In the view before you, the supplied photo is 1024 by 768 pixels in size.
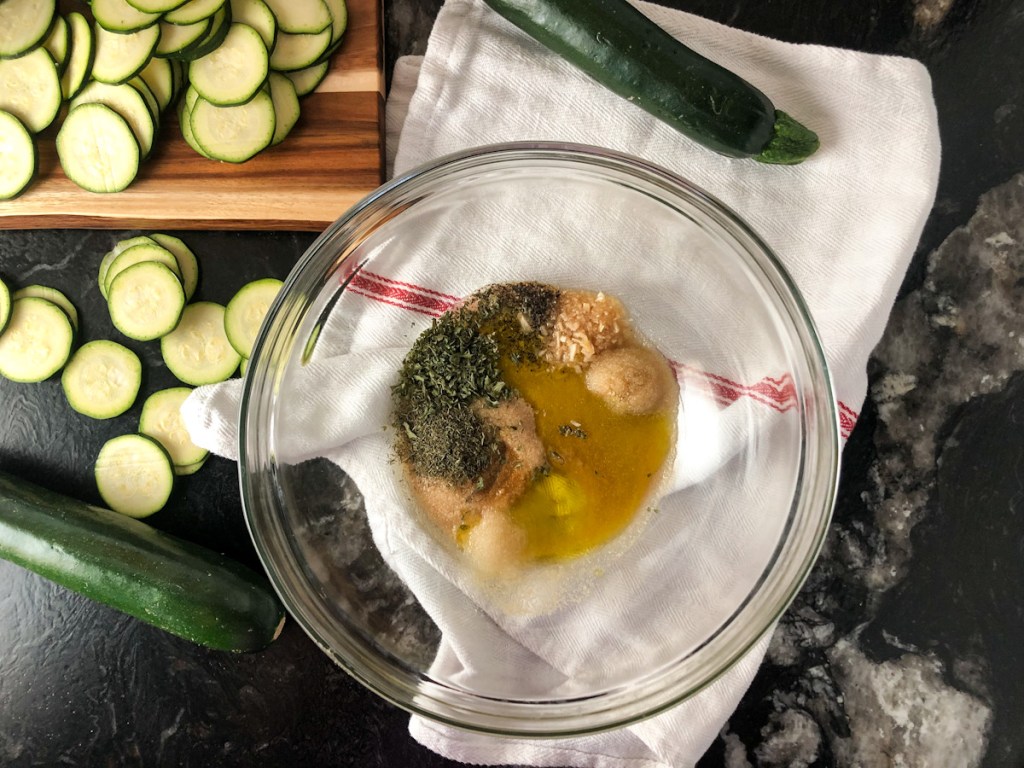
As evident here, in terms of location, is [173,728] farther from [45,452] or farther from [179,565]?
[45,452]

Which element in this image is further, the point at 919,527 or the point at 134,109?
the point at 919,527

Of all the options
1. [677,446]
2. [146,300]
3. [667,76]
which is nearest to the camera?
[667,76]

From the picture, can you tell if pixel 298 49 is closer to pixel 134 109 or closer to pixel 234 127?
pixel 234 127

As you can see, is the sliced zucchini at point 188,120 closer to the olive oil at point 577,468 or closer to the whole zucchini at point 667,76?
the whole zucchini at point 667,76

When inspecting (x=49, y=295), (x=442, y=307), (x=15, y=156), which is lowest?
(x=49, y=295)

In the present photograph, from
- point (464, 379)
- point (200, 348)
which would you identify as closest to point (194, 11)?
point (200, 348)

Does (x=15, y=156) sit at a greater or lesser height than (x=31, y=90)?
lesser

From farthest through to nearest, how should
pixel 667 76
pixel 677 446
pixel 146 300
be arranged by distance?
pixel 146 300
pixel 677 446
pixel 667 76
